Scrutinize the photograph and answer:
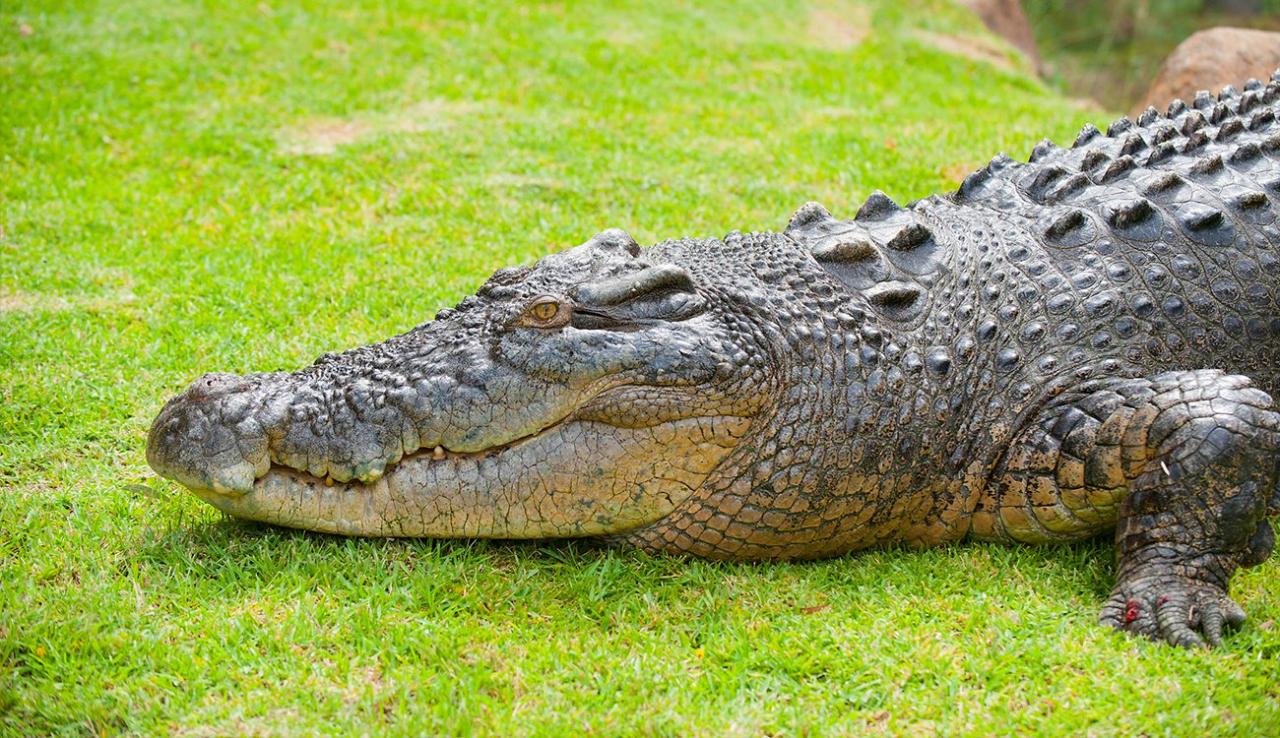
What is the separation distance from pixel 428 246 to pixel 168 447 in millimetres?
3488

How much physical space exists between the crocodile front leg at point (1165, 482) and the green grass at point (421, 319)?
0.14 m

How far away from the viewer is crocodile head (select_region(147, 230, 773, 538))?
12.1 feet

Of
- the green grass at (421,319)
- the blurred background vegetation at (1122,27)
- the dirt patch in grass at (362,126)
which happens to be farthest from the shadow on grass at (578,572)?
the blurred background vegetation at (1122,27)

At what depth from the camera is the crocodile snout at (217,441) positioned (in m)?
3.66

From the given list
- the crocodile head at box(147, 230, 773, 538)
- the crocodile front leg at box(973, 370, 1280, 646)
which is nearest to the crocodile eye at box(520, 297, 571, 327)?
the crocodile head at box(147, 230, 773, 538)

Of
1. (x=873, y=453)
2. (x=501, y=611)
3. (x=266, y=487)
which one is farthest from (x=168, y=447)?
(x=873, y=453)

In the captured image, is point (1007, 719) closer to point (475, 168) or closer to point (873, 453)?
point (873, 453)

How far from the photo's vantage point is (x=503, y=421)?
147 inches

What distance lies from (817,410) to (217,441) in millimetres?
1806

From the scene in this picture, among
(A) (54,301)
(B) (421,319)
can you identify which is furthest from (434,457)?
(A) (54,301)

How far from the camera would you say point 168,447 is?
370 cm

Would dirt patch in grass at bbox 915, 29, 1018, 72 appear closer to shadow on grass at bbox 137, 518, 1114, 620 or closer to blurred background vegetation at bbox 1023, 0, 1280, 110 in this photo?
blurred background vegetation at bbox 1023, 0, 1280, 110

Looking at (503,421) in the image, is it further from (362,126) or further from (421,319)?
(362,126)

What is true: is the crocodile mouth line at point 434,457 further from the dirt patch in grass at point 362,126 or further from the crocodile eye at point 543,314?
the dirt patch in grass at point 362,126
